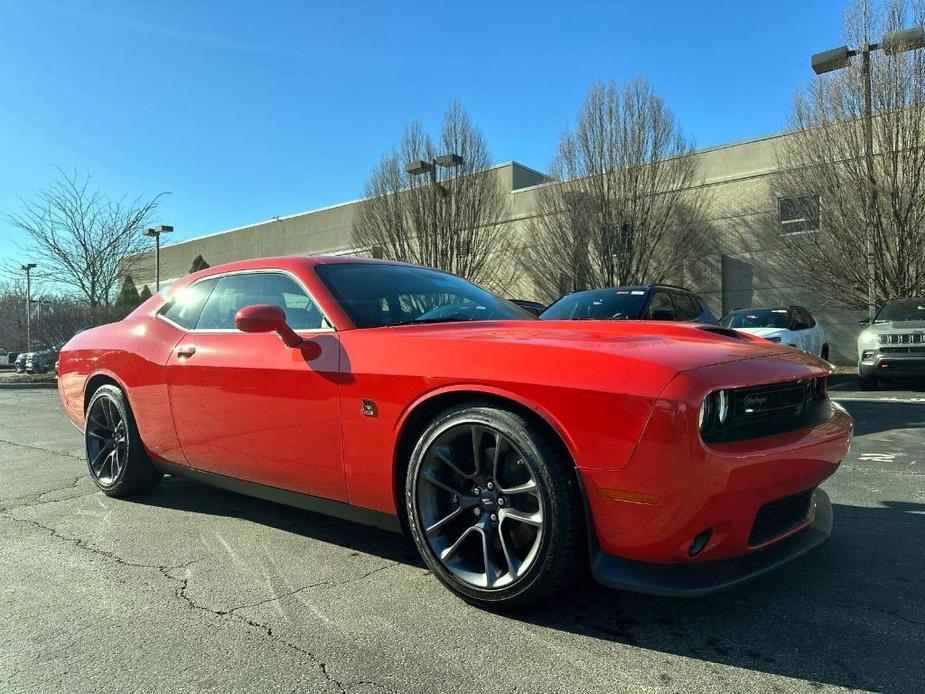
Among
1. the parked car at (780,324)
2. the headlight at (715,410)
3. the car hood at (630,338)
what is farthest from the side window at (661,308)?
the headlight at (715,410)

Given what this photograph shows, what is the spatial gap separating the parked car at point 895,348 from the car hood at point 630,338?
8752mm

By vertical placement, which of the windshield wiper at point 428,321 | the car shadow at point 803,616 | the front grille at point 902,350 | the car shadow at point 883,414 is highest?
the windshield wiper at point 428,321

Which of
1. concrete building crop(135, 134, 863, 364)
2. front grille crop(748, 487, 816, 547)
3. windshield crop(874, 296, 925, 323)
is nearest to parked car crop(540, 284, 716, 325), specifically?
front grille crop(748, 487, 816, 547)

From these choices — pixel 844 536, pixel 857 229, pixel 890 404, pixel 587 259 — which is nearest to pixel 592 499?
pixel 844 536

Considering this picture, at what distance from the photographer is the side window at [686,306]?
25.6 ft

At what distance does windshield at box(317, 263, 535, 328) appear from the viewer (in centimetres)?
317

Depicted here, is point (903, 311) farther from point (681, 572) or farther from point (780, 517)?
point (681, 572)

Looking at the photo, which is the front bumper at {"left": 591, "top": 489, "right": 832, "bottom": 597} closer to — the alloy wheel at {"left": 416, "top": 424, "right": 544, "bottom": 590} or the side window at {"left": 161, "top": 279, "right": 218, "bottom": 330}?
the alloy wheel at {"left": 416, "top": 424, "right": 544, "bottom": 590}

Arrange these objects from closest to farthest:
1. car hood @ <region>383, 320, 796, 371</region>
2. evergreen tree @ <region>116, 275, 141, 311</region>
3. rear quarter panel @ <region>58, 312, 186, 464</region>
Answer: car hood @ <region>383, 320, 796, 371</region> < rear quarter panel @ <region>58, 312, 186, 464</region> < evergreen tree @ <region>116, 275, 141, 311</region>

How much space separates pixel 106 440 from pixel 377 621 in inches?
114

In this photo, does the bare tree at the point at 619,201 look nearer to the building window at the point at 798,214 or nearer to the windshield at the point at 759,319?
the building window at the point at 798,214

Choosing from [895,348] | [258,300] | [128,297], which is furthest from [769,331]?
[128,297]

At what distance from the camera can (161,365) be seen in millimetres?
3770

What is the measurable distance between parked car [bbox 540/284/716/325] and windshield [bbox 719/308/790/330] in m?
2.95
